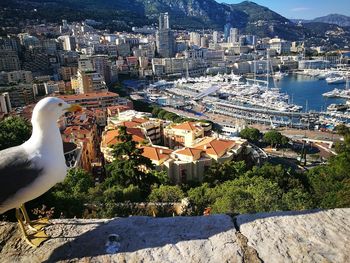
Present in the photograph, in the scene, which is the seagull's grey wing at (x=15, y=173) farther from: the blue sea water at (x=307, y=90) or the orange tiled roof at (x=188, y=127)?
the blue sea water at (x=307, y=90)

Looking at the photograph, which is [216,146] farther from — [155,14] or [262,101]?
[155,14]

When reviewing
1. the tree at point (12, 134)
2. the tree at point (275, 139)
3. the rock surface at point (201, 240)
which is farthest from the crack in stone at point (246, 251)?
the tree at point (275, 139)

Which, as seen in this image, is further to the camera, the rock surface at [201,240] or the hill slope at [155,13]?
the hill slope at [155,13]

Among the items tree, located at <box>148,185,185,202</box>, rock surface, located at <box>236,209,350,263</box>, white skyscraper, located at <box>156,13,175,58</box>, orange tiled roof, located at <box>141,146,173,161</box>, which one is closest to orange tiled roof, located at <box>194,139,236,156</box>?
orange tiled roof, located at <box>141,146,173,161</box>

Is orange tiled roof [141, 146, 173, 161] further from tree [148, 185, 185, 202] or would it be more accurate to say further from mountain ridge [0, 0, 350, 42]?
mountain ridge [0, 0, 350, 42]

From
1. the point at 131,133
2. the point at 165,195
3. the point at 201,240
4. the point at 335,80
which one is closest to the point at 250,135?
the point at 131,133

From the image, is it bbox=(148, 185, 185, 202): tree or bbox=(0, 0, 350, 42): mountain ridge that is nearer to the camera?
bbox=(148, 185, 185, 202): tree
